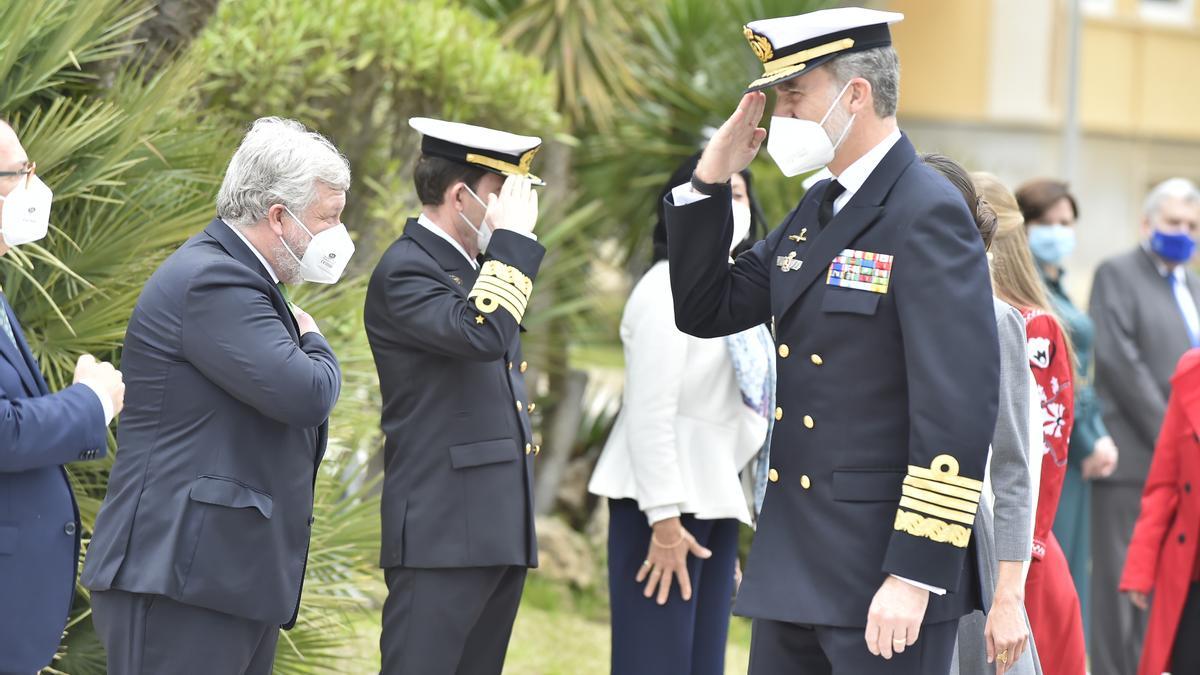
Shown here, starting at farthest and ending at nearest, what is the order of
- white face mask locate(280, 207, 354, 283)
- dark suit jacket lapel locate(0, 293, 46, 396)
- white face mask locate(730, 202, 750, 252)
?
white face mask locate(730, 202, 750, 252), white face mask locate(280, 207, 354, 283), dark suit jacket lapel locate(0, 293, 46, 396)

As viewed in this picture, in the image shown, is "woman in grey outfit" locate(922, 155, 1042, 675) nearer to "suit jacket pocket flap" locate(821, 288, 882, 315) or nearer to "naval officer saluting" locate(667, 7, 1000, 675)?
"naval officer saluting" locate(667, 7, 1000, 675)

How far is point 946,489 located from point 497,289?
1232mm

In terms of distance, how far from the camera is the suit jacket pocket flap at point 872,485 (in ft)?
8.74

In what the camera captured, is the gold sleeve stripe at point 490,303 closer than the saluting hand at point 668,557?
Yes

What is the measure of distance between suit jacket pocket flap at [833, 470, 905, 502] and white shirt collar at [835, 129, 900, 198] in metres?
0.54

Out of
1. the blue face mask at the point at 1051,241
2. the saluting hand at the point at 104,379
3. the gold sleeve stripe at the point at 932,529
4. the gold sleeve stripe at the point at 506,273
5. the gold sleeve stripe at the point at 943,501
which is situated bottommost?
the gold sleeve stripe at the point at 932,529

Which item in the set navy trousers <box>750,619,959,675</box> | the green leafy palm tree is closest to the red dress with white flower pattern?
navy trousers <box>750,619,959,675</box>

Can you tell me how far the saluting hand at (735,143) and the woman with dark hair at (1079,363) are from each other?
292 cm

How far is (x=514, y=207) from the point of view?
11.5 feet

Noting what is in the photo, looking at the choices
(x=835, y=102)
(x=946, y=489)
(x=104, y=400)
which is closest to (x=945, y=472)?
(x=946, y=489)

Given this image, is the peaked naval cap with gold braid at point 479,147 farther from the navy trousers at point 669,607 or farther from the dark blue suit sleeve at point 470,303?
the navy trousers at point 669,607

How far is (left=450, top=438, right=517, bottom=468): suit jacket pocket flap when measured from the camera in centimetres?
346

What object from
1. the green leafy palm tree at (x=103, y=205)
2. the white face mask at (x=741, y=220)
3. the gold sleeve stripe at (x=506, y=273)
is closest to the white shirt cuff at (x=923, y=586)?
the gold sleeve stripe at (x=506, y=273)

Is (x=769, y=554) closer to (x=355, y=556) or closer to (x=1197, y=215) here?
(x=355, y=556)
